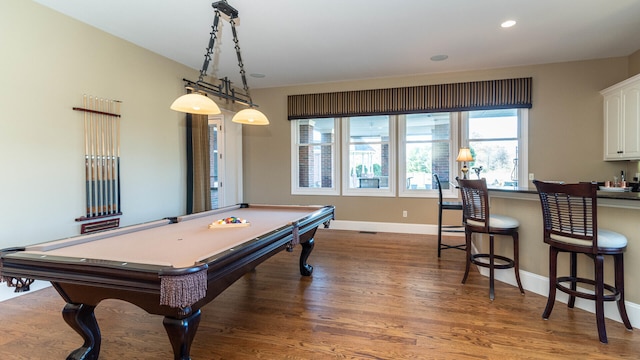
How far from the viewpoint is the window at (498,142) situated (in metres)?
5.07

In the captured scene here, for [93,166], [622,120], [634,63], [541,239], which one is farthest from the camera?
[634,63]

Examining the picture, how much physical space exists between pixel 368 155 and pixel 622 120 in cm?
372

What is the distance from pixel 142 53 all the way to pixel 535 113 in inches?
241

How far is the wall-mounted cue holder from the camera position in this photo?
3500mm

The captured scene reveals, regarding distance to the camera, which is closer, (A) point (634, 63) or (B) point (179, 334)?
(B) point (179, 334)

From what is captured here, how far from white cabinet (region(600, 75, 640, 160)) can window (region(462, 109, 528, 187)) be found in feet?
3.36

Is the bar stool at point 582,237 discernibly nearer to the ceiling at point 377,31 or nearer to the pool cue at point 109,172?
the ceiling at point 377,31

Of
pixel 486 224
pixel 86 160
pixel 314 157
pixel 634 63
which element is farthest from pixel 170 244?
pixel 634 63

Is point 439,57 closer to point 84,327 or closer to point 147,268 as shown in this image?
point 147,268

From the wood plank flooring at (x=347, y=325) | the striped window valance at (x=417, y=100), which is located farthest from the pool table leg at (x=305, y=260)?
the striped window valance at (x=417, y=100)

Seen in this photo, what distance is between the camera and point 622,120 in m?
4.17

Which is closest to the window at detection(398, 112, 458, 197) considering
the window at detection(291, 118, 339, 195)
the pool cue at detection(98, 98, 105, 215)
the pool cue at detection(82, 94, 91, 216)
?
the window at detection(291, 118, 339, 195)

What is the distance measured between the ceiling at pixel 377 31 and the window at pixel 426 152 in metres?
0.95

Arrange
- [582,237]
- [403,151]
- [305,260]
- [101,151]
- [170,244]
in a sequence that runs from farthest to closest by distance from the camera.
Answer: [403,151], [101,151], [305,260], [582,237], [170,244]
